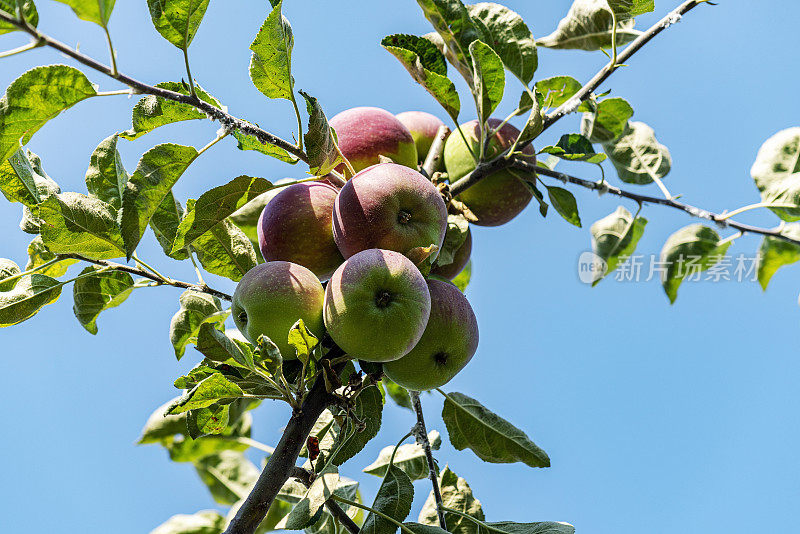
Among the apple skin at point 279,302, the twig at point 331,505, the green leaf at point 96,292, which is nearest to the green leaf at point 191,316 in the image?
the green leaf at point 96,292

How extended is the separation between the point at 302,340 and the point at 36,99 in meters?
0.86

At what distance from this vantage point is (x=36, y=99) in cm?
153

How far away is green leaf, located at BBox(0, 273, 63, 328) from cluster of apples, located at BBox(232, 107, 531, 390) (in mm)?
635

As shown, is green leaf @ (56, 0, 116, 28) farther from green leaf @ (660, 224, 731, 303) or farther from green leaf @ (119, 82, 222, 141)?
green leaf @ (660, 224, 731, 303)

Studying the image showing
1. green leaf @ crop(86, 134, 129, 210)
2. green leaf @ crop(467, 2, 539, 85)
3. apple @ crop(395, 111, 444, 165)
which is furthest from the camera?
apple @ crop(395, 111, 444, 165)

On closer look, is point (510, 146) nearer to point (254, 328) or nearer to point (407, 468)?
point (254, 328)

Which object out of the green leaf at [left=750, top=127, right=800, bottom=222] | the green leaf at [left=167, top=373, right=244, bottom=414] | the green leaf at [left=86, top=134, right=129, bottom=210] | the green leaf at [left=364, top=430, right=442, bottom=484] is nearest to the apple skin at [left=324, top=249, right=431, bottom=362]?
the green leaf at [left=167, top=373, right=244, bottom=414]

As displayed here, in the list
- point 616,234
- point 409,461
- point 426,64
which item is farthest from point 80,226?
point 616,234

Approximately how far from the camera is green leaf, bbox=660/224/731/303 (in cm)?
218

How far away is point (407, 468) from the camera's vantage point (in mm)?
2551

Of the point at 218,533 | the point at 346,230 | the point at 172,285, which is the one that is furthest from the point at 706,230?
the point at 218,533

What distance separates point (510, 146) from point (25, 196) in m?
1.63

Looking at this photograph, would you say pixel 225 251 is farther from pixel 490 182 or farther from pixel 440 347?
pixel 490 182

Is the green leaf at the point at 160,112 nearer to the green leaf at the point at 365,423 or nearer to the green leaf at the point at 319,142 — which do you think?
the green leaf at the point at 319,142
